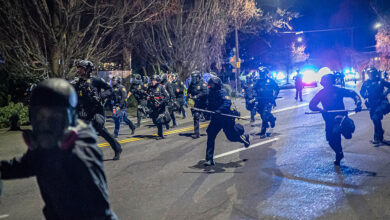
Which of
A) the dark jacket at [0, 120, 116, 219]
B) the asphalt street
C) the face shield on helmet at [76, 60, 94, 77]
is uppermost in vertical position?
the face shield on helmet at [76, 60, 94, 77]

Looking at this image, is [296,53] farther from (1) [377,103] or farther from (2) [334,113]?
(2) [334,113]

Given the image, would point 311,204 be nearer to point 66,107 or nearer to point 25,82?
point 66,107

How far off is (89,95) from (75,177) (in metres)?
5.02

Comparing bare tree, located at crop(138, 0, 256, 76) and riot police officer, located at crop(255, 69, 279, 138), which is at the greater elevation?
bare tree, located at crop(138, 0, 256, 76)

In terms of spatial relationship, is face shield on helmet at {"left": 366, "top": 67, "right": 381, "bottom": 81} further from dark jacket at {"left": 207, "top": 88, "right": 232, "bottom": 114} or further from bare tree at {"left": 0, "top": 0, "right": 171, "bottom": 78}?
bare tree at {"left": 0, "top": 0, "right": 171, "bottom": 78}

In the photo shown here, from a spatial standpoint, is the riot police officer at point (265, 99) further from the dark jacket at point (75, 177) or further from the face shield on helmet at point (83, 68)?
the dark jacket at point (75, 177)

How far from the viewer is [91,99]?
6711mm

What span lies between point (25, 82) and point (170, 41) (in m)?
10.1

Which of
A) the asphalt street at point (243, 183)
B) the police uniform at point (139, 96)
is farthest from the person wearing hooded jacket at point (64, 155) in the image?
the police uniform at point (139, 96)

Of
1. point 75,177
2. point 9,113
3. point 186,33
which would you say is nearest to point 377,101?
point 75,177

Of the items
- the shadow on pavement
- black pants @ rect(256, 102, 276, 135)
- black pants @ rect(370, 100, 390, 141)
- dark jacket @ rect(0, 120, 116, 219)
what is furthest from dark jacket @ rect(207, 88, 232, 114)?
dark jacket @ rect(0, 120, 116, 219)

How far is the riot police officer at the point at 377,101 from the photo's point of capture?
8.32m

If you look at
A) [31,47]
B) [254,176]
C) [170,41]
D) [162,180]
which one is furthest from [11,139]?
[170,41]

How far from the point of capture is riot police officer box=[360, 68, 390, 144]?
832cm
